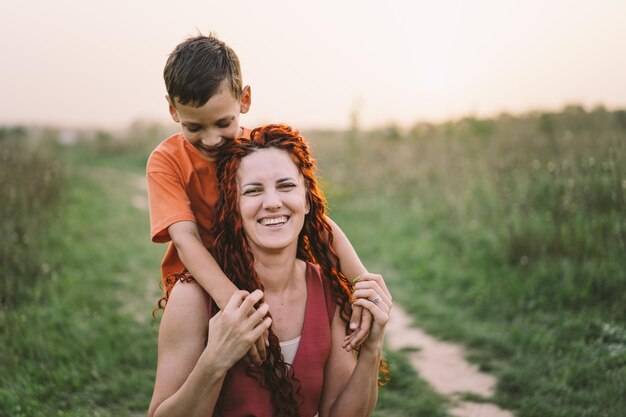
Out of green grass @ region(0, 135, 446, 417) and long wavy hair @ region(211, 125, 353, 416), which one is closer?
long wavy hair @ region(211, 125, 353, 416)

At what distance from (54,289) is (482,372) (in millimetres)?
4130

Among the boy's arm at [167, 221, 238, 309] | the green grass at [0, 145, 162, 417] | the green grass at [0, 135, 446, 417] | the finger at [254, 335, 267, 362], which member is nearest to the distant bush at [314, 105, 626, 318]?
the green grass at [0, 135, 446, 417]

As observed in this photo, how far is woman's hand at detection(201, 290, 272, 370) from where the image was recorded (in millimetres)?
1921

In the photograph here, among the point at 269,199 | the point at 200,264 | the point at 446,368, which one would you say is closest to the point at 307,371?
the point at 200,264

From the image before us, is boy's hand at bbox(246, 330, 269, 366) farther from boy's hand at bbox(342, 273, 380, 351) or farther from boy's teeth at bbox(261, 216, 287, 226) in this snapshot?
boy's teeth at bbox(261, 216, 287, 226)

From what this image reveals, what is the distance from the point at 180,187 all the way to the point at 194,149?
27 centimetres

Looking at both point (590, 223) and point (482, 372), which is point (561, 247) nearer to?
point (590, 223)

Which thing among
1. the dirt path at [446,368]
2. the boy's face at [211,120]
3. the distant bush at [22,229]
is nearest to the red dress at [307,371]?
the boy's face at [211,120]

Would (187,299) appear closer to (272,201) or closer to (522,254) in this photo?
(272,201)

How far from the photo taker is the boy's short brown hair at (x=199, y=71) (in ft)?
8.45

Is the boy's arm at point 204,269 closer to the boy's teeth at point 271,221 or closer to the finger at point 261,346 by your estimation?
the finger at point 261,346

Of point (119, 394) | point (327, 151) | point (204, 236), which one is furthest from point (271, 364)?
point (327, 151)

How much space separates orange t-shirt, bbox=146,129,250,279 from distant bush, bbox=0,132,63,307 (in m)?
2.97

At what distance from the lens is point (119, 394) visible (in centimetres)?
389
